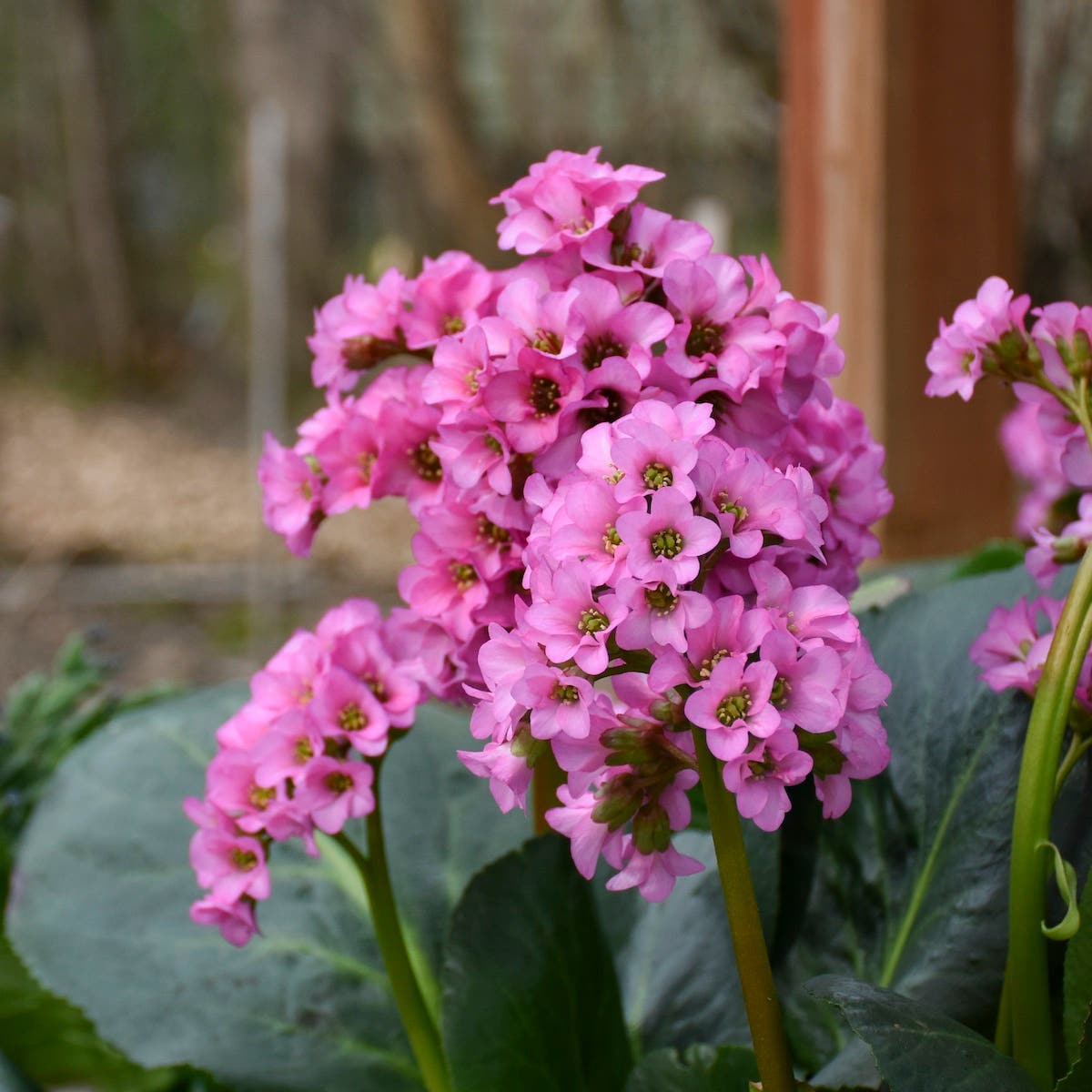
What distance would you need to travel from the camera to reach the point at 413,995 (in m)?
0.55

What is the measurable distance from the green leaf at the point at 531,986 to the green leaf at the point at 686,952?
0.05 m

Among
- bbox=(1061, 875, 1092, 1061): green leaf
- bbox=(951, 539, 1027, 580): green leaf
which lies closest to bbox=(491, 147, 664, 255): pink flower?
bbox=(1061, 875, 1092, 1061): green leaf

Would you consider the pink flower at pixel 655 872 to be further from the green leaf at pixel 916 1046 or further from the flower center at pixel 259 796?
the flower center at pixel 259 796

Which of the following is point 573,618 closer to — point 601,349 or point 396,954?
point 601,349

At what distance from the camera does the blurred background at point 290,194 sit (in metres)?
1.47

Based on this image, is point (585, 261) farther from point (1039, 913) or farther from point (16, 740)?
point (16, 740)

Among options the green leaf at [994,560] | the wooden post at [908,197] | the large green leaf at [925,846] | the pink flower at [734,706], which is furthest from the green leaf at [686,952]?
the wooden post at [908,197]

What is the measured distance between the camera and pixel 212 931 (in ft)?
2.31

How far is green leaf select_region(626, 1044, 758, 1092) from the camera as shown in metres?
0.52

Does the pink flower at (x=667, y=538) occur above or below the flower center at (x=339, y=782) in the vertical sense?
above

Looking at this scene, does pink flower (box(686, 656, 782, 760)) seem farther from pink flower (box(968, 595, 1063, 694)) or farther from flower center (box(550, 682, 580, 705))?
pink flower (box(968, 595, 1063, 694))

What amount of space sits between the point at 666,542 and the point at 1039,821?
0.19 meters

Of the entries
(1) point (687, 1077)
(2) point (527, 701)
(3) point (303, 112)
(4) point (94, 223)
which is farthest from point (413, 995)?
(4) point (94, 223)

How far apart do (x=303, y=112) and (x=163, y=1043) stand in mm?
5246
